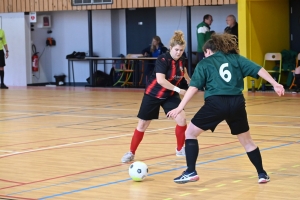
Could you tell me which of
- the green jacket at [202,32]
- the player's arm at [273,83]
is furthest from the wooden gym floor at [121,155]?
the green jacket at [202,32]

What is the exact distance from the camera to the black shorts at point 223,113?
21.9 feet

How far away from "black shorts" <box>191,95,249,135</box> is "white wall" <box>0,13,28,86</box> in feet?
60.2

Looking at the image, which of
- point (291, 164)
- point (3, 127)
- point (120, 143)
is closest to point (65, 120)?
point (3, 127)

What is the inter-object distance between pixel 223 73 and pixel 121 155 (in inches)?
108

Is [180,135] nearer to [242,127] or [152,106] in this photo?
[152,106]

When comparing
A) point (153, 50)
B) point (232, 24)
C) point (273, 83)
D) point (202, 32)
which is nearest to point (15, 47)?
point (153, 50)

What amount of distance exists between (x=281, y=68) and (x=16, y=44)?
10.4 metres

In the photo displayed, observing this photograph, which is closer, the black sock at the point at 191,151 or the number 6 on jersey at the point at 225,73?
the number 6 on jersey at the point at 225,73

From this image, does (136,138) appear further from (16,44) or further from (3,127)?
(16,44)

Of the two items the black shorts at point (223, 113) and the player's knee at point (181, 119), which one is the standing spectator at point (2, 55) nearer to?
the player's knee at point (181, 119)

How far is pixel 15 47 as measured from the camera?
968 inches

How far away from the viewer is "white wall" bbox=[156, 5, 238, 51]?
21.5 m

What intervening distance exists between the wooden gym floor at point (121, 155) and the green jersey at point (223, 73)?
1020mm

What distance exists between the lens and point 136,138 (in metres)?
8.54
